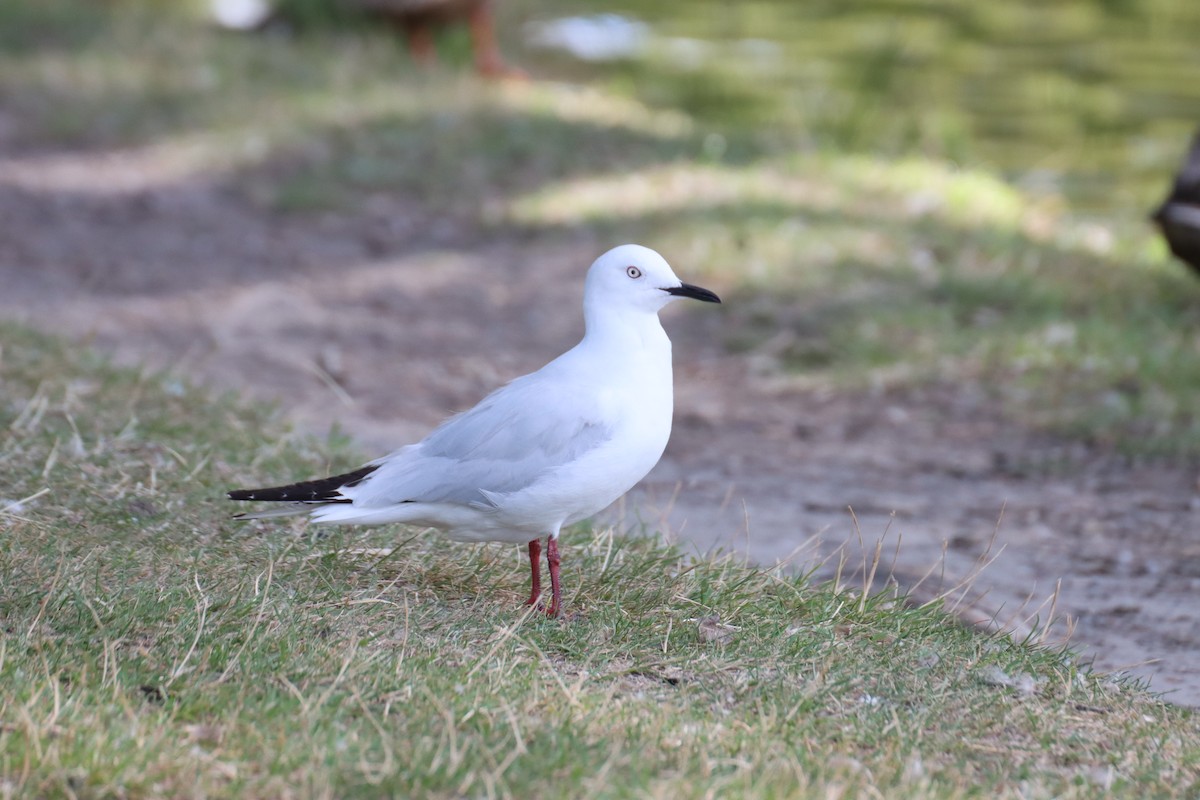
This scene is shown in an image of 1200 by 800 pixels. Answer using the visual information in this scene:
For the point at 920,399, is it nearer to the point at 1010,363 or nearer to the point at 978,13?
the point at 1010,363

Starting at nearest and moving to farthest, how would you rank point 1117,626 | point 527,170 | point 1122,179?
1. point 1117,626
2. point 527,170
3. point 1122,179

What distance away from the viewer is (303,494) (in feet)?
9.73

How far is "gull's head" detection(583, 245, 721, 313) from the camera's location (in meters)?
3.19

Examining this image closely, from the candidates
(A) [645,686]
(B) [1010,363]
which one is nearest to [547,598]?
(A) [645,686]

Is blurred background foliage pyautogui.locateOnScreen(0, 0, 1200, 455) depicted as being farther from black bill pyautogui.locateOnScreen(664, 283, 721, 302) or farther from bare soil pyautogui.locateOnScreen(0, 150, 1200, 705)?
black bill pyautogui.locateOnScreen(664, 283, 721, 302)

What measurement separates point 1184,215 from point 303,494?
14.1 ft

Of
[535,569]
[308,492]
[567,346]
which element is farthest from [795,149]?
[308,492]

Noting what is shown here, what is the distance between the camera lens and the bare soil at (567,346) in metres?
3.99

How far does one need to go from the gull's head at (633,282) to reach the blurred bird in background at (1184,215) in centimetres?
352

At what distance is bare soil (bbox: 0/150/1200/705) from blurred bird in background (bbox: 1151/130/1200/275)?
114 centimetres

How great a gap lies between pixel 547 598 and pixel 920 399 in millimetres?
2890

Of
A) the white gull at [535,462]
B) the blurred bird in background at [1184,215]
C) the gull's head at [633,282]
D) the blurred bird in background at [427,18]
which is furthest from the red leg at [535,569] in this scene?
the blurred bird in background at [427,18]

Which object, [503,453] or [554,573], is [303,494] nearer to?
[503,453]

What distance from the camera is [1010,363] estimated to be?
19.5 ft
